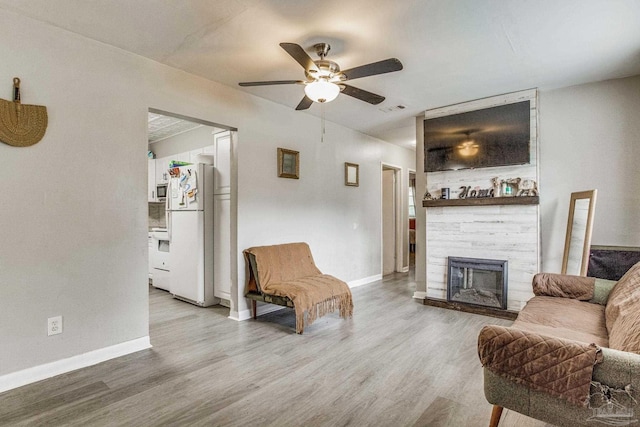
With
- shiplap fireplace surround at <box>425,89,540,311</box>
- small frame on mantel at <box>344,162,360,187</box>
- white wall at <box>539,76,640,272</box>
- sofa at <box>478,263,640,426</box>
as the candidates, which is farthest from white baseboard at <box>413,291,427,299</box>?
sofa at <box>478,263,640,426</box>

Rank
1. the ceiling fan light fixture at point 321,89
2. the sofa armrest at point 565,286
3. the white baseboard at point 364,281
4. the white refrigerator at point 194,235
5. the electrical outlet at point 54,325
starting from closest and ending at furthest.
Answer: the electrical outlet at point 54,325
the ceiling fan light fixture at point 321,89
the sofa armrest at point 565,286
the white refrigerator at point 194,235
the white baseboard at point 364,281

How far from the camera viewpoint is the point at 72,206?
8.29 feet

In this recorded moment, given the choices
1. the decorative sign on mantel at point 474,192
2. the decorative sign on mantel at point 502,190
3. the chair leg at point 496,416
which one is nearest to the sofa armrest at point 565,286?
the decorative sign on mantel at point 502,190

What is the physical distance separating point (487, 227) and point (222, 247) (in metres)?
3.29

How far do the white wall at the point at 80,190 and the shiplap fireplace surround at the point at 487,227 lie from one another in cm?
251

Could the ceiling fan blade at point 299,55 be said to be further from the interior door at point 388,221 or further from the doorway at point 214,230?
the interior door at point 388,221

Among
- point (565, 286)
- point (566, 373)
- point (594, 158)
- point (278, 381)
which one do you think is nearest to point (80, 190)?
point (278, 381)

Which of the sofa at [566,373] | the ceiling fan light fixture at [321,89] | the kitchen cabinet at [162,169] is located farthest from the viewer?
the kitchen cabinet at [162,169]

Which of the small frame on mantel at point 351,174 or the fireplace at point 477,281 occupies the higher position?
the small frame on mantel at point 351,174

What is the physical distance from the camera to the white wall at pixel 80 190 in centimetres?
228

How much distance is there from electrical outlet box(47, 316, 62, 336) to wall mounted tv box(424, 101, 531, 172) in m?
4.13

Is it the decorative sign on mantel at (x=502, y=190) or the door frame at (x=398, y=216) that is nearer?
the decorative sign on mantel at (x=502, y=190)

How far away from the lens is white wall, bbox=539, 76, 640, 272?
3.34m

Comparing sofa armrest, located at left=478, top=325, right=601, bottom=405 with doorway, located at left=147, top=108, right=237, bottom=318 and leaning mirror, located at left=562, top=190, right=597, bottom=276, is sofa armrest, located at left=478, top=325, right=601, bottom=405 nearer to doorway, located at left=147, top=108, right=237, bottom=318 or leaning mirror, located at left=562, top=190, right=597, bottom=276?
leaning mirror, located at left=562, top=190, right=597, bottom=276
